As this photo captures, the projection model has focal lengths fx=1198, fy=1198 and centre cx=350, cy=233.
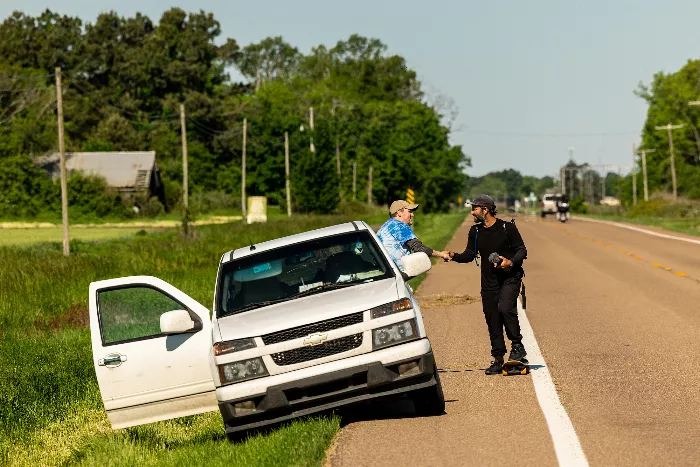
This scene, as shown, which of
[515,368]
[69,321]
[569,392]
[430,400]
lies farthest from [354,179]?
[430,400]

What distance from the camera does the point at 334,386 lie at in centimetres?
881

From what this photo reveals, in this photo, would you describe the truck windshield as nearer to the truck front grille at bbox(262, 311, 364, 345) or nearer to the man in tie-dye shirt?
the truck front grille at bbox(262, 311, 364, 345)

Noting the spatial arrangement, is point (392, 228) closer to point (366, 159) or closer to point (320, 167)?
point (320, 167)

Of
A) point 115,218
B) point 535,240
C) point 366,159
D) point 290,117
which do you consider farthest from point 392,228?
point 366,159

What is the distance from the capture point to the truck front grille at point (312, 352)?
8.82 metres

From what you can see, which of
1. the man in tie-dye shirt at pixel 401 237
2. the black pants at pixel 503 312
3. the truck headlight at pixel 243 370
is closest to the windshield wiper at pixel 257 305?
the truck headlight at pixel 243 370

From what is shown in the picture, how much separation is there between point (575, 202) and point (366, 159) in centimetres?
3506

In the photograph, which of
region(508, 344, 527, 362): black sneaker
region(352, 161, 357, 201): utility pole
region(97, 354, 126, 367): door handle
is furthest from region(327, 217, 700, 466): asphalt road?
region(352, 161, 357, 201): utility pole

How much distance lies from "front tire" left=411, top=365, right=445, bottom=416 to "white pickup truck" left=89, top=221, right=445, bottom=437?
0.01m

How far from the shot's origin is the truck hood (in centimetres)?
884

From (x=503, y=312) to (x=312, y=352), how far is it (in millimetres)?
2869

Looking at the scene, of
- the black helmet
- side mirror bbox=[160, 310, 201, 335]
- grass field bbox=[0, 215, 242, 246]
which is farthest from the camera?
grass field bbox=[0, 215, 242, 246]

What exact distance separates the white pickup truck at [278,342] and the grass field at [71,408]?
1.24 feet

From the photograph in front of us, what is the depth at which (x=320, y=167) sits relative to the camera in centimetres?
8594
